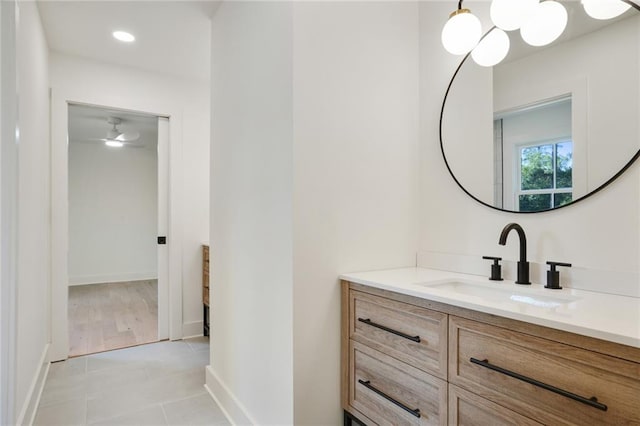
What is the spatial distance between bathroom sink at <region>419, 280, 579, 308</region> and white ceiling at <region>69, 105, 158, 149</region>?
3.48 metres

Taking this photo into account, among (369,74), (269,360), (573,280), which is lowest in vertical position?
(269,360)

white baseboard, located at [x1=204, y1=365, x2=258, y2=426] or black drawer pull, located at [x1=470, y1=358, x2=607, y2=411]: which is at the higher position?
black drawer pull, located at [x1=470, y1=358, x2=607, y2=411]

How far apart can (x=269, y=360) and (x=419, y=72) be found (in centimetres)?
163

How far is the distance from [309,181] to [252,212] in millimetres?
443

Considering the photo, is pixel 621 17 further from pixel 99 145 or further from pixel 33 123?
pixel 99 145

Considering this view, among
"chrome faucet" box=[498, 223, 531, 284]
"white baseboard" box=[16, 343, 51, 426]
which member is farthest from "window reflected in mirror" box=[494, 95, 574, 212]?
"white baseboard" box=[16, 343, 51, 426]

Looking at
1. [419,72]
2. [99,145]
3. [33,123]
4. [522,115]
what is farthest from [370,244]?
[99,145]

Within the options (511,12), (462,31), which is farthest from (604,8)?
(462,31)

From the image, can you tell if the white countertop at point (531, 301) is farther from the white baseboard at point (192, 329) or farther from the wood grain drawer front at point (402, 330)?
the white baseboard at point (192, 329)

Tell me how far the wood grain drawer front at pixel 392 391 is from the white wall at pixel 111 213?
5677 millimetres

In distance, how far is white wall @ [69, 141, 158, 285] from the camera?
5766mm

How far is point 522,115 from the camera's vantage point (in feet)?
4.95

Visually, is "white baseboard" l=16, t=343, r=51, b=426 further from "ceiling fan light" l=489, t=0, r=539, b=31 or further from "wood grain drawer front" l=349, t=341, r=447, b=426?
"ceiling fan light" l=489, t=0, r=539, b=31

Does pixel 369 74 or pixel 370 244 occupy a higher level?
pixel 369 74
